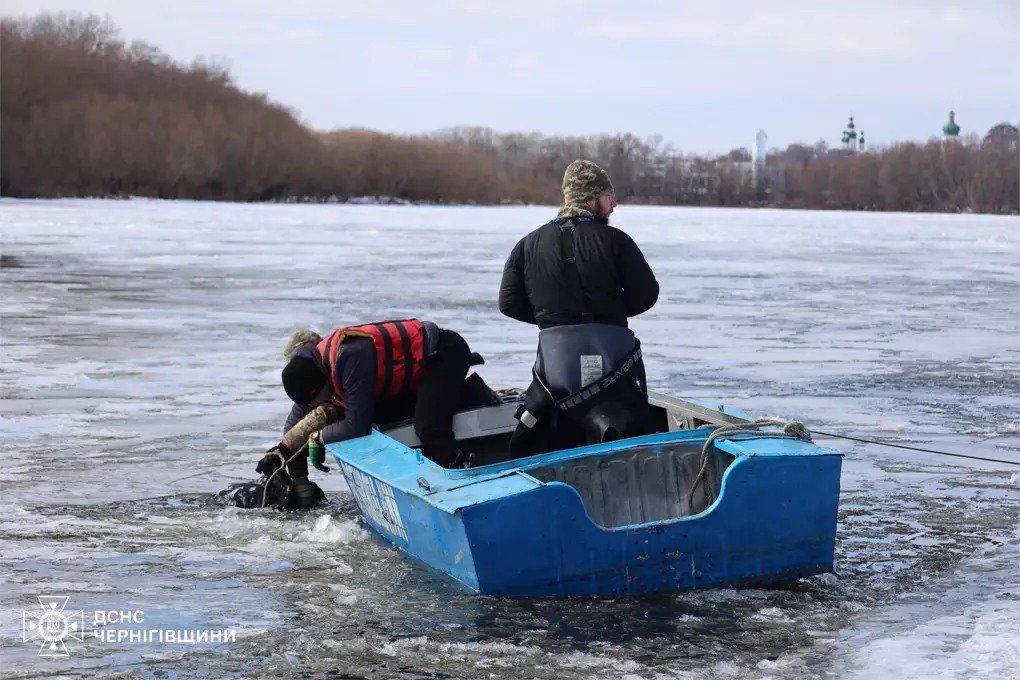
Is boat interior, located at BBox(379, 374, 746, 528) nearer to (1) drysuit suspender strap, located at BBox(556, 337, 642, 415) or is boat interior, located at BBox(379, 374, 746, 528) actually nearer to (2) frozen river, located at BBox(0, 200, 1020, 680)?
(1) drysuit suspender strap, located at BBox(556, 337, 642, 415)

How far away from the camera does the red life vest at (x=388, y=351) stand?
5613 millimetres

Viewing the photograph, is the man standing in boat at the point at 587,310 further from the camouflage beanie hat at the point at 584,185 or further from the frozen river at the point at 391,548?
the frozen river at the point at 391,548

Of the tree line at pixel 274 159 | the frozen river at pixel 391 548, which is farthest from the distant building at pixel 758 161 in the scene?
the frozen river at pixel 391 548

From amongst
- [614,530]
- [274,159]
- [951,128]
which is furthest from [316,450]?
[951,128]

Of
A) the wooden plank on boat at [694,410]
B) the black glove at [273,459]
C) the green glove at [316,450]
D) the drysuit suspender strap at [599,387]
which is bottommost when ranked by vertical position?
the black glove at [273,459]

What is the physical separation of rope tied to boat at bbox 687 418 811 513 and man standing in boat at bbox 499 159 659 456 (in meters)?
0.33

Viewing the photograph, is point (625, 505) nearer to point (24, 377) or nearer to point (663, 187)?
point (24, 377)

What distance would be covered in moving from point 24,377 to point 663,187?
12742 centimetres

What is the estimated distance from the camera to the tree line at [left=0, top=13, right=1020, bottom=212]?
83938mm

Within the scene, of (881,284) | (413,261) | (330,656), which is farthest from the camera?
(413,261)

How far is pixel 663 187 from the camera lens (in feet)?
441

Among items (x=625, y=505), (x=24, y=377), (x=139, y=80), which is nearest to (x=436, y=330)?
(x=625, y=505)

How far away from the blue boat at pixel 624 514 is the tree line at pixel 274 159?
7468 centimetres

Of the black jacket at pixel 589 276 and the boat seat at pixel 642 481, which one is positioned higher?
the black jacket at pixel 589 276
